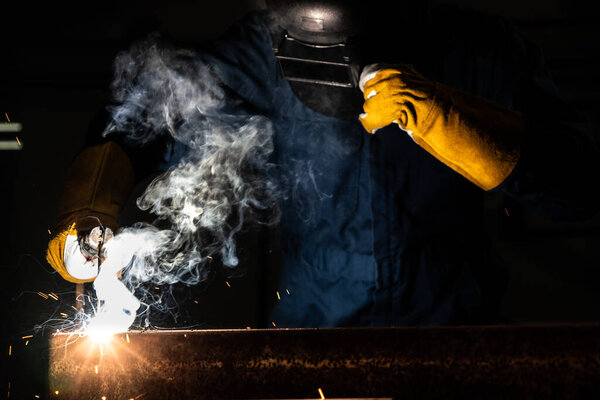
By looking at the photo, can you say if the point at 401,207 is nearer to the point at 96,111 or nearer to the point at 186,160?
the point at 186,160

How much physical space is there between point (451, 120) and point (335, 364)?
2.84 ft

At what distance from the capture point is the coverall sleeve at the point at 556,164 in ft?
4.27

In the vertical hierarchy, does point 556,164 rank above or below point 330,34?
below

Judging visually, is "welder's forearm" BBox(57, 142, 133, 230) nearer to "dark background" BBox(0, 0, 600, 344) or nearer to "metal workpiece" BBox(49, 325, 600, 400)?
"metal workpiece" BBox(49, 325, 600, 400)

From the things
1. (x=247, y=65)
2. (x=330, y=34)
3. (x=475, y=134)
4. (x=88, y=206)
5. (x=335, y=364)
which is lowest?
(x=335, y=364)

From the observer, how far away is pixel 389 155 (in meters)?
1.63

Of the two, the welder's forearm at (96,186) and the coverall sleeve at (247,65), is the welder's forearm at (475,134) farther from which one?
the welder's forearm at (96,186)

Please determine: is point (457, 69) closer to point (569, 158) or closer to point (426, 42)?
point (426, 42)

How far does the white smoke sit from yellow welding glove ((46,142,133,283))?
0.09 meters

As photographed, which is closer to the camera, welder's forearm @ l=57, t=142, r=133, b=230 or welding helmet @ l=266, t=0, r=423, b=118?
welding helmet @ l=266, t=0, r=423, b=118

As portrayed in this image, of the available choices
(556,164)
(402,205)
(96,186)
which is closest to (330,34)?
(402,205)

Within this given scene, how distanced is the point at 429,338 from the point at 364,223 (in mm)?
737

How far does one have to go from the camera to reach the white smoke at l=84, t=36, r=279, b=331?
5.71 feet

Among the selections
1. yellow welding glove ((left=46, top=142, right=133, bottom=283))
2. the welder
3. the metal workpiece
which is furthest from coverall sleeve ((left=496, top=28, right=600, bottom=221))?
yellow welding glove ((left=46, top=142, right=133, bottom=283))
